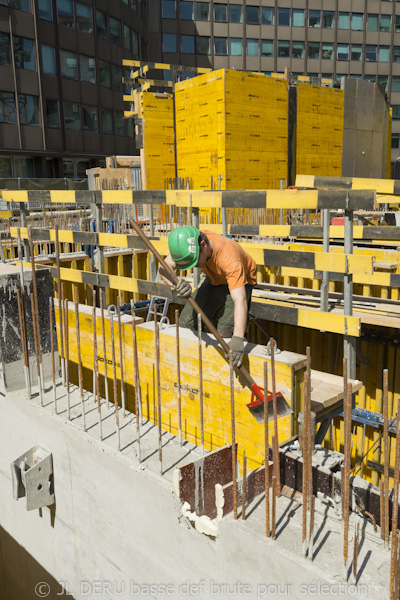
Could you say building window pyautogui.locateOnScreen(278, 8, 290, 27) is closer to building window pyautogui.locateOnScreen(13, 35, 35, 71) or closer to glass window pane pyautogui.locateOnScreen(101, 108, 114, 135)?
glass window pane pyautogui.locateOnScreen(101, 108, 114, 135)

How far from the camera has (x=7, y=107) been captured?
34812 millimetres

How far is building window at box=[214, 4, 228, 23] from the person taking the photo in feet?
169

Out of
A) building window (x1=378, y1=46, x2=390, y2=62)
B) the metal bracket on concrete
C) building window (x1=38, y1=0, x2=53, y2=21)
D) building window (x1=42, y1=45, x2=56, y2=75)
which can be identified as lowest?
the metal bracket on concrete

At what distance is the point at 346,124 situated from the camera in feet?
74.4

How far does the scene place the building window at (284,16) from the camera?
173 ft

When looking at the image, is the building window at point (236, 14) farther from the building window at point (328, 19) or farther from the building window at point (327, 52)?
the building window at point (327, 52)

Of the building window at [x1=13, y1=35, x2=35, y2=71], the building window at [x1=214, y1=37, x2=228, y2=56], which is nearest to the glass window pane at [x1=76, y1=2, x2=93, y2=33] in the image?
the building window at [x1=13, y1=35, x2=35, y2=71]

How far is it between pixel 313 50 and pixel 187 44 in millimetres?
13335

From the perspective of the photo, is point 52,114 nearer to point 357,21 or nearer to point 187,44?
point 187,44

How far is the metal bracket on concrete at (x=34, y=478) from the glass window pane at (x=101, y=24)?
41.9 metres

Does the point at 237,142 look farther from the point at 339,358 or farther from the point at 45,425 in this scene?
the point at 45,425

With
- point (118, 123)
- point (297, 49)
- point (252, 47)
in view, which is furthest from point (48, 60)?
point (297, 49)

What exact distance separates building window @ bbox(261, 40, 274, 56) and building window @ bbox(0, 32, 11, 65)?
92.2 feet

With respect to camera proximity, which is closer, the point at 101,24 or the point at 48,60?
the point at 48,60
